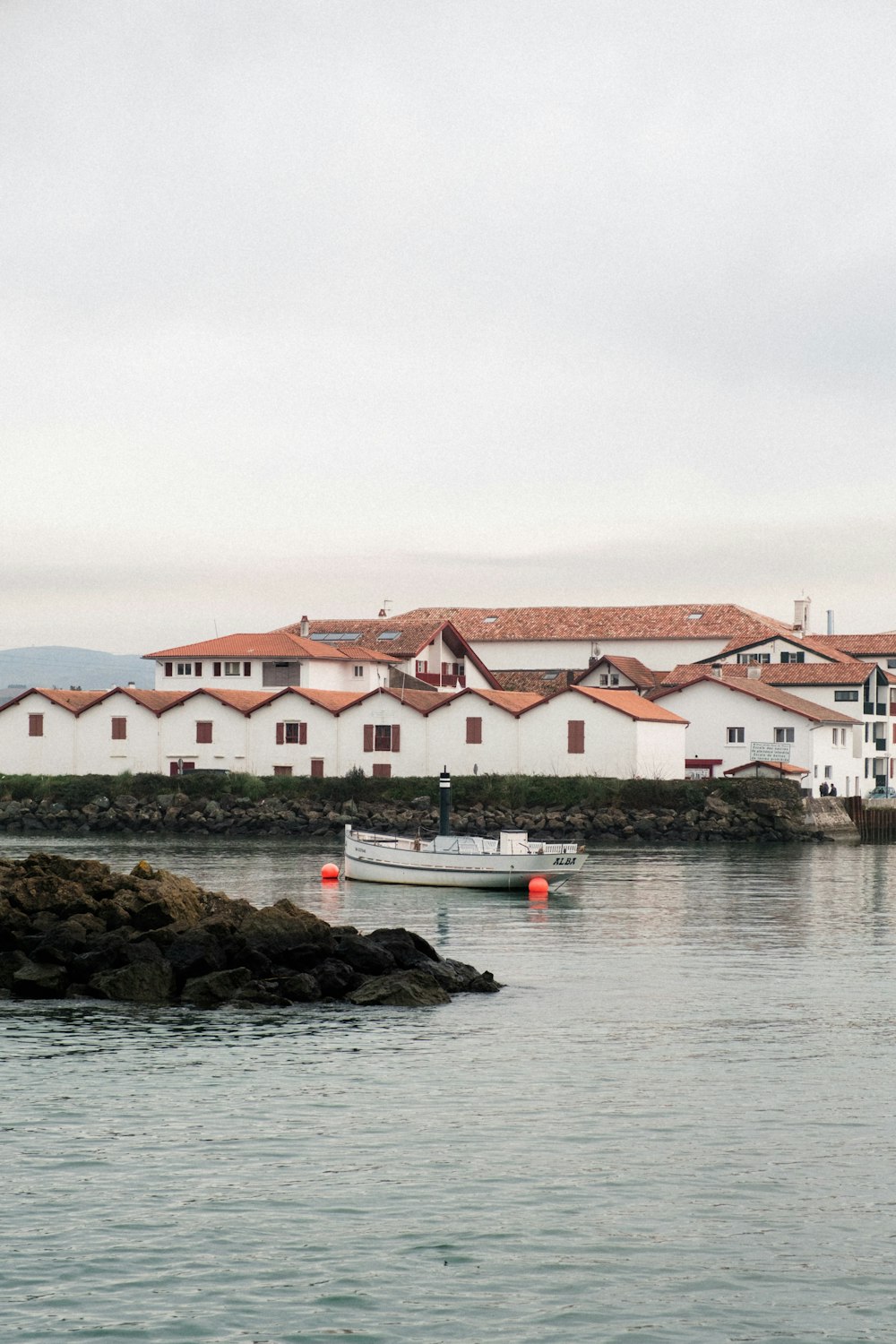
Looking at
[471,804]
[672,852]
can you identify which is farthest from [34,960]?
[471,804]

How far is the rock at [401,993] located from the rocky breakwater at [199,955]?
0.8 inches

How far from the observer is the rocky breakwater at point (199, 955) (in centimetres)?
2680

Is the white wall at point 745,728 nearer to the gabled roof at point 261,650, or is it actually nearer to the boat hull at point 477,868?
the gabled roof at point 261,650

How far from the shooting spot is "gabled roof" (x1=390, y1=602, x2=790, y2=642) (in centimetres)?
10881

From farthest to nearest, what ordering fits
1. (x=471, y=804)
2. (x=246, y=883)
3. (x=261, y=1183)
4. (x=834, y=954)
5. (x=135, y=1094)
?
(x=471, y=804) → (x=246, y=883) → (x=834, y=954) → (x=135, y=1094) → (x=261, y=1183)

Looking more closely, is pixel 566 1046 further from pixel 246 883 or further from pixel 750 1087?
pixel 246 883

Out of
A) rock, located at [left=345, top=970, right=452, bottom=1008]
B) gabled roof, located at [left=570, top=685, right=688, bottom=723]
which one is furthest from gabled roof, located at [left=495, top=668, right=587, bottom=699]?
rock, located at [left=345, top=970, right=452, bottom=1008]

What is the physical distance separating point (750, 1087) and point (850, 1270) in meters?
6.71

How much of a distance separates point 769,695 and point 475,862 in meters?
37.5

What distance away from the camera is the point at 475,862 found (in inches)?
1935

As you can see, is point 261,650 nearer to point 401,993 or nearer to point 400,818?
point 400,818

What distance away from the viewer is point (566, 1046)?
2297 cm

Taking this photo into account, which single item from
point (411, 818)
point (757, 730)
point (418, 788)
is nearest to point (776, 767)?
point (757, 730)

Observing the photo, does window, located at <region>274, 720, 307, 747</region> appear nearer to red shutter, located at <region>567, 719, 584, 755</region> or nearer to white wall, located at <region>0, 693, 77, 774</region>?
white wall, located at <region>0, 693, 77, 774</region>
